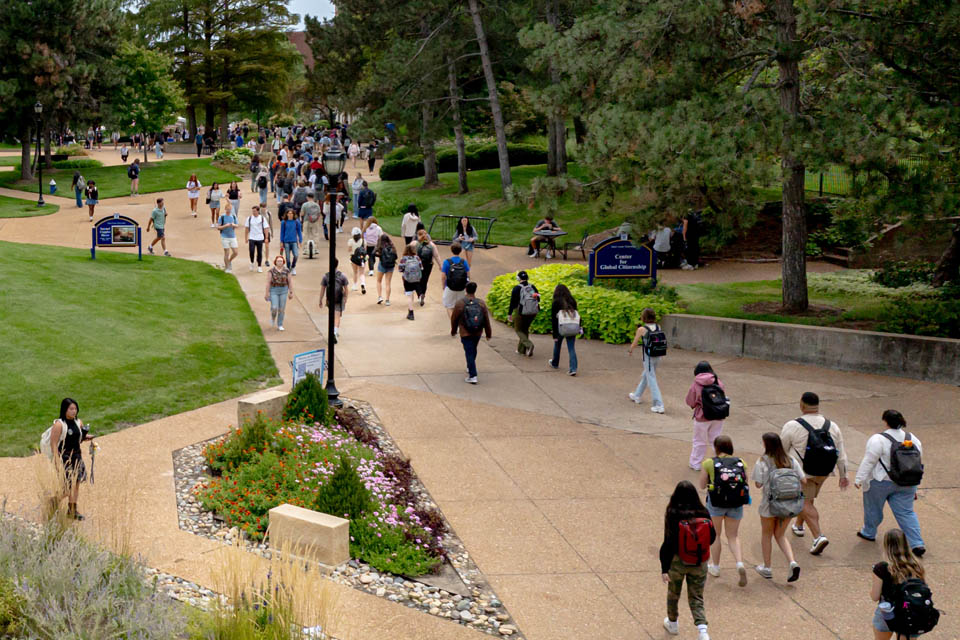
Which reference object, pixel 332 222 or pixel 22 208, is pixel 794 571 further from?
pixel 22 208

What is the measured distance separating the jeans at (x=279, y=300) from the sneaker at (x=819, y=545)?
11338mm

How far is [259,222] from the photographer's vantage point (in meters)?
22.9

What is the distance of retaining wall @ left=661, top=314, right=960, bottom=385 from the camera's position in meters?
15.5

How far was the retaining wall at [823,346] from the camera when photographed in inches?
608

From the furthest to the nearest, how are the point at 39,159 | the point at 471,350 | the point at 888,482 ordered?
the point at 39,159
the point at 471,350
the point at 888,482

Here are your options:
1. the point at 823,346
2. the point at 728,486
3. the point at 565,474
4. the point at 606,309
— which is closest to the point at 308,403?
the point at 565,474

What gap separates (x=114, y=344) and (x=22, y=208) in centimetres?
2301

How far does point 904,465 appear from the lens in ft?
29.1

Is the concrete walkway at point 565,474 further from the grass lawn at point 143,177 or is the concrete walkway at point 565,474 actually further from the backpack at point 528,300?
the grass lawn at point 143,177

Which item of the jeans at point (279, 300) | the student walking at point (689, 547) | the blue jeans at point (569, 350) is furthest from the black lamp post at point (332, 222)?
the student walking at point (689, 547)

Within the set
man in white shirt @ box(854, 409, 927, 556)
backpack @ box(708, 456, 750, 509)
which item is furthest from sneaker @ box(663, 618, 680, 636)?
man in white shirt @ box(854, 409, 927, 556)

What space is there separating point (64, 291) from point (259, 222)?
538 centimetres

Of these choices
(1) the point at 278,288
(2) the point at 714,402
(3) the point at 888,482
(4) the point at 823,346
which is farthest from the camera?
(1) the point at 278,288

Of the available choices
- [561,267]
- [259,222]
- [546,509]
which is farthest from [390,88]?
[546,509]
